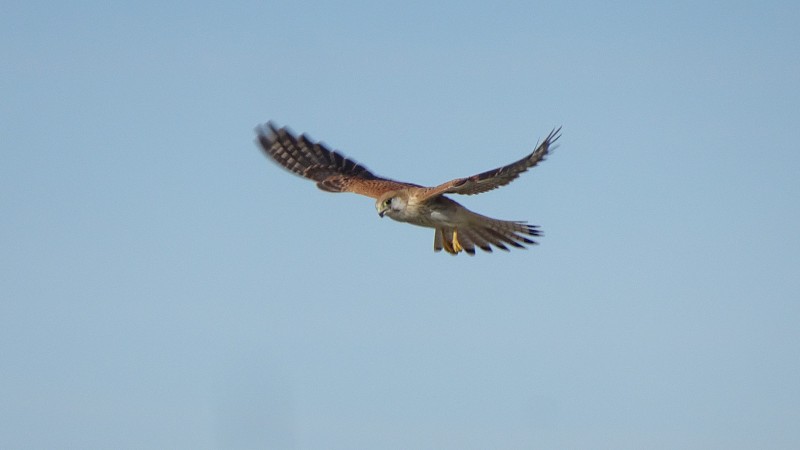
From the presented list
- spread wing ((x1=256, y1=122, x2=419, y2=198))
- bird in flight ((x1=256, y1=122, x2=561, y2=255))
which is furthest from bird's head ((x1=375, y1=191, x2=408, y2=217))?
spread wing ((x1=256, y1=122, x2=419, y2=198))

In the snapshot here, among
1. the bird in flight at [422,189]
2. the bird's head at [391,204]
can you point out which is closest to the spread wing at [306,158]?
the bird in flight at [422,189]

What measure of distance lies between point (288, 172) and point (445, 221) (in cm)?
383

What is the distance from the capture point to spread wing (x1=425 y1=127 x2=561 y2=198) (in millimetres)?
15812

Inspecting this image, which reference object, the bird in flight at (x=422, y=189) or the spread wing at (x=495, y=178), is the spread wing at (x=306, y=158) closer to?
the bird in flight at (x=422, y=189)

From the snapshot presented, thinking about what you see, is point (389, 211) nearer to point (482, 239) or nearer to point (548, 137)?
point (482, 239)

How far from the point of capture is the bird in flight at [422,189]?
16547 millimetres

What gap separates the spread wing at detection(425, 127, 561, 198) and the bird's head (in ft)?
2.21

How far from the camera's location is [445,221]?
60.2 ft

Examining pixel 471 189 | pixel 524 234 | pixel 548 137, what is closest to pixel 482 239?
pixel 524 234

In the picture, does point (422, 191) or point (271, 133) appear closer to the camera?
point (422, 191)

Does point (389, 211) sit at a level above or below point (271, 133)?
below

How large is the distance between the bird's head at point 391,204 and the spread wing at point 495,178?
0.67 m

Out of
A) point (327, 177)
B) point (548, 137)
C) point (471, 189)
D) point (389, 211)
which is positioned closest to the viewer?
point (548, 137)

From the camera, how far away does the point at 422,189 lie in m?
17.9
